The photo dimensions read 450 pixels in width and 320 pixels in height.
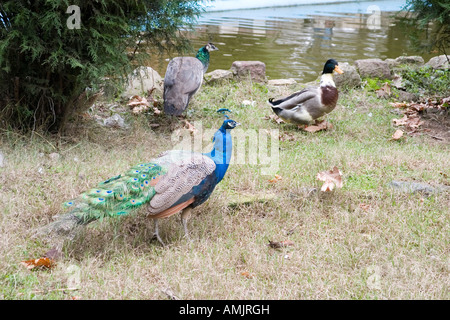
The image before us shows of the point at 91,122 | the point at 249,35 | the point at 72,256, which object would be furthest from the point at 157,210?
the point at 249,35

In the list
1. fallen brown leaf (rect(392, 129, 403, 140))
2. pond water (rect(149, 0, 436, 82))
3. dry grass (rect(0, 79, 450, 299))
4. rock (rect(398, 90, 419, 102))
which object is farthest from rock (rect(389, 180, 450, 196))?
pond water (rect(149, 0, 436, 82))

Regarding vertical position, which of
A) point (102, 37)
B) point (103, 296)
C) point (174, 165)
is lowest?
point (103, 296)

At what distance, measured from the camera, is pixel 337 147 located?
5.81 metres

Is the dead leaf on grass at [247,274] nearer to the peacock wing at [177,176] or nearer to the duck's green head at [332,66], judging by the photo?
the peacock wing at [177,176]

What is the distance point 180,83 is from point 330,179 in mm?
2857

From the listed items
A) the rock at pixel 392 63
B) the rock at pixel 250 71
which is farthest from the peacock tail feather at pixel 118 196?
the rock at pixel 392 63

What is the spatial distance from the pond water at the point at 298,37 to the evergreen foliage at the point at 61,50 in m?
3.10

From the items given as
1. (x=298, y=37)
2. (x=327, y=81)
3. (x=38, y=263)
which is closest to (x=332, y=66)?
(x=327, y=81)

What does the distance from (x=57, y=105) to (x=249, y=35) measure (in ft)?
30.1

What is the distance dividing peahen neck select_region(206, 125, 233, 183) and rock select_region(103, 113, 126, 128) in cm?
260

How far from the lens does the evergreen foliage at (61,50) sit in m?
4.94

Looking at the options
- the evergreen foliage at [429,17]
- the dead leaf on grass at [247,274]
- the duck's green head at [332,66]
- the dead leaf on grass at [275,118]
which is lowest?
the dead leaf on grass at [247,274]

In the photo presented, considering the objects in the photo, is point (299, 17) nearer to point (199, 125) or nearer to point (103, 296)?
point (199, 125)

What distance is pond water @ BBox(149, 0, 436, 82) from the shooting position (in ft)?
35.7
